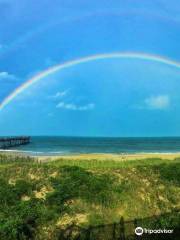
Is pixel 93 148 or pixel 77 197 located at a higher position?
pixel 93 148

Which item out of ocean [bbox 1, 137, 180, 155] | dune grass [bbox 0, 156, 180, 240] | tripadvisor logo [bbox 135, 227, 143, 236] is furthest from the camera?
ocean [bbox 1, 137, 180, 155]

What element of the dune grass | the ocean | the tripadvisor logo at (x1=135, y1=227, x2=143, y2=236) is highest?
the ocean

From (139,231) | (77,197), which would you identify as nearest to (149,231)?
(139,231)

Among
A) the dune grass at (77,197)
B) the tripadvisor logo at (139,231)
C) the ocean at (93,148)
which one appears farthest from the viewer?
the ocean at (93,148)

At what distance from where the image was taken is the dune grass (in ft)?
57.8

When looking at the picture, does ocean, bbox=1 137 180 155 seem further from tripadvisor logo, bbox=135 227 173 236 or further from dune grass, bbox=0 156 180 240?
tripadvisor logo, bbox=135 227 173 236

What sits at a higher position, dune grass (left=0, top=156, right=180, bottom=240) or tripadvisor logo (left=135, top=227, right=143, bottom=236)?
dune grass (left=0, top=156, right=180, bottom=240)

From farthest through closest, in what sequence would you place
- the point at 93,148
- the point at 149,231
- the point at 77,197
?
the point at 93,148 < the point at 77,197 < the point at 149,231

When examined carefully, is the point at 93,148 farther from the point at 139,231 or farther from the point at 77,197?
the point at 139,231

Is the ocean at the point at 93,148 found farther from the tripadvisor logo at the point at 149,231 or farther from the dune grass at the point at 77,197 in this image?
the tripadvisor logo at the point at 149,231

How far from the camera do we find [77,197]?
2070cm

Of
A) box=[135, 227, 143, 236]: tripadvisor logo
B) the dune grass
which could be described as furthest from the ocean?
box=[135, 227, 143, 236]: tripadvisor logo

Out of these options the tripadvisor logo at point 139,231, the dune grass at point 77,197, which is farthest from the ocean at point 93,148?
the tripadvisor logo at point 139,231

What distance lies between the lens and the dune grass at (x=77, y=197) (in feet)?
57.8
